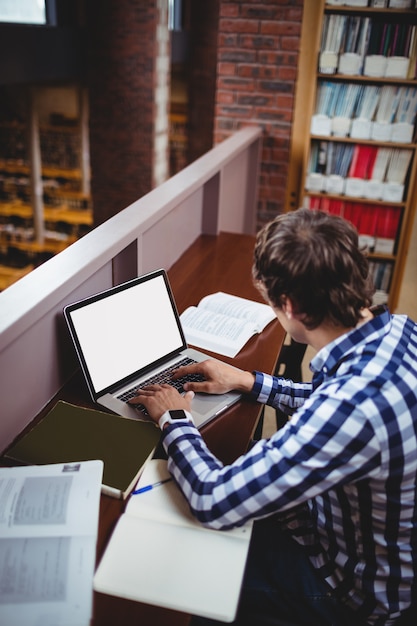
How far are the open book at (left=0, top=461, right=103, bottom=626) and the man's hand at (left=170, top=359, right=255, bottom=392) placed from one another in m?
0.38

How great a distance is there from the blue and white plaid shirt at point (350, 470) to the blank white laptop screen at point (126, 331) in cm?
33

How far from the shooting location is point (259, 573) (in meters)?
1.26

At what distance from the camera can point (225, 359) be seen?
1.71 meters

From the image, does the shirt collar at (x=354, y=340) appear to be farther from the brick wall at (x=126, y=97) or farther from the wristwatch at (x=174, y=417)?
the brick wall at (x=126, y=97)

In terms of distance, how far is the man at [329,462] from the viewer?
98 cm

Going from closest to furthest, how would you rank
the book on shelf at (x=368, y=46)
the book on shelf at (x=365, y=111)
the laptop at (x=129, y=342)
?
the laptop at (x=129, y=342)
the book on shelf at (x=368, y=46)
the book on shelf at (x=365, y=111)

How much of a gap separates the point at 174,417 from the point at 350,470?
0.44 meters

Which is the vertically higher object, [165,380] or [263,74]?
[263,74]

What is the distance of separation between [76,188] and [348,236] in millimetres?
8953

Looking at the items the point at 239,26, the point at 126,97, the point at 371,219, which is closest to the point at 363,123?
the point at 371,219

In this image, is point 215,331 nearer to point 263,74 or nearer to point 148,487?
point 148,487

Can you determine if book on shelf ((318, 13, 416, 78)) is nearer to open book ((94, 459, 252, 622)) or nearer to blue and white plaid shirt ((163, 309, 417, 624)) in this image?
blue and white plaid shirt ((163, 309, 417, 624))

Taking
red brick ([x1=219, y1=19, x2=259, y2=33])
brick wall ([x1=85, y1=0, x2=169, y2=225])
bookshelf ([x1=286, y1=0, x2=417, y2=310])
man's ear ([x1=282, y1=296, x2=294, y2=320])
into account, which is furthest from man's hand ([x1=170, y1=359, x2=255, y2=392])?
brick wall ([x1=85, y1=0, x2=169, y2=225])

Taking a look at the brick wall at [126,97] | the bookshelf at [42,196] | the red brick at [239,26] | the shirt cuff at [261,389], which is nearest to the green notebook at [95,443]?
the shirt cuff at [261,389]
